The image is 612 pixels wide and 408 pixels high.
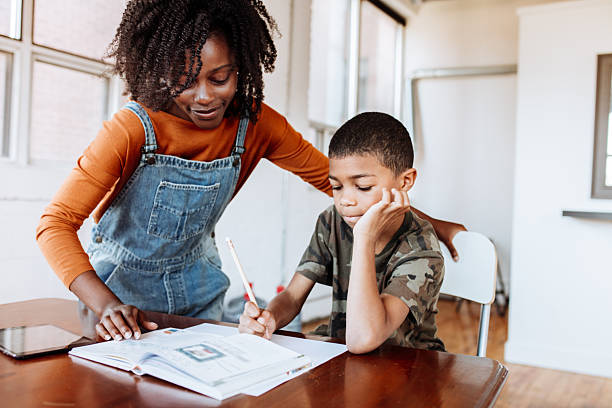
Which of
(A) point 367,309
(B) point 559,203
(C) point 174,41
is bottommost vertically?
(A) point 367,309

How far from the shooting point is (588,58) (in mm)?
3438

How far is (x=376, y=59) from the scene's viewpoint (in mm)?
5652

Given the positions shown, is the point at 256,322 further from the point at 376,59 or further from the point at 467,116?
the point at 467,116

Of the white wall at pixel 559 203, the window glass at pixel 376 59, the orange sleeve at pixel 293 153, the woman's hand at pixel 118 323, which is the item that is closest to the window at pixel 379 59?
the window glass at pixel 376 59

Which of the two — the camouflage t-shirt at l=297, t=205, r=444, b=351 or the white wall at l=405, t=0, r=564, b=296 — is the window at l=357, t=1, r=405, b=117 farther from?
the camouflage t-shirt at l=297, t=205, r=444, b=351

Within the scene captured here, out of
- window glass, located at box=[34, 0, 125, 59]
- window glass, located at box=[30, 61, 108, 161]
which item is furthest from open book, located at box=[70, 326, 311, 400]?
window glass, located at box=[34, 0, 125, 59]

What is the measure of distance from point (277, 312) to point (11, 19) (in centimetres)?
173

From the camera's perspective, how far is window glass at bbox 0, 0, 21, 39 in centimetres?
215

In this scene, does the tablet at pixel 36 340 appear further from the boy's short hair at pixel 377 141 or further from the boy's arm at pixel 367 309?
the boy's short hair at pixel 377 141

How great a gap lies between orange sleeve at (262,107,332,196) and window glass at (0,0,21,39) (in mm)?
1301

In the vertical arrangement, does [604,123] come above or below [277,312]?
above

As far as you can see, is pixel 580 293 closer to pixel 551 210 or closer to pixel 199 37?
pixel 551 210

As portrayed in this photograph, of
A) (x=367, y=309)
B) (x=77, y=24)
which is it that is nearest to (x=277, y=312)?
(x=367, y=309)

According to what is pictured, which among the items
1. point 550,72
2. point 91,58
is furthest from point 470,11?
point 91,58
